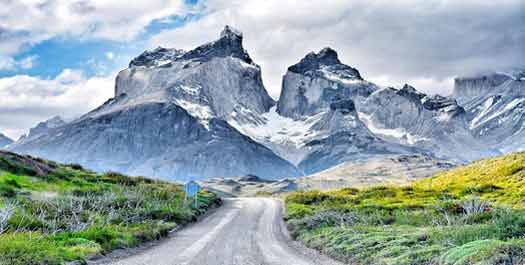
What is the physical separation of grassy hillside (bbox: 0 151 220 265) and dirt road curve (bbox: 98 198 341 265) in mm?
1661

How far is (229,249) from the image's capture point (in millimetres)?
29281

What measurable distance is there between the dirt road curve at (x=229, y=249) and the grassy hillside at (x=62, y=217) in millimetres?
1661

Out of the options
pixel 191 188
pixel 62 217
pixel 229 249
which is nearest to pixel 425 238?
pixel 229 249

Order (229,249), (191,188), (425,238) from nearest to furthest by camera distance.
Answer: (425,238) → (229,249) → (191,188)

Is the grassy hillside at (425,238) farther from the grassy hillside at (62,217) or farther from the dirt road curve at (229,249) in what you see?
the grassy hillside at (62,217)

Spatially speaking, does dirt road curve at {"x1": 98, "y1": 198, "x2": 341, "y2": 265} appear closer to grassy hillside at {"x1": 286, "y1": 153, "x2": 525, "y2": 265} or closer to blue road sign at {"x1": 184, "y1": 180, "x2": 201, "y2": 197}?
grassy hillside at {"x1": 286, "y1": 153, "x2": 525, "y2": 265}

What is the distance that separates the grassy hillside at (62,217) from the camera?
2202cm

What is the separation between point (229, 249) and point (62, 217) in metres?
10.5

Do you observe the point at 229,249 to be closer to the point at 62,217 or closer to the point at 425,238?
the point at 425,238

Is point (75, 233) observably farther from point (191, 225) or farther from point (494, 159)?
point (494, 159)

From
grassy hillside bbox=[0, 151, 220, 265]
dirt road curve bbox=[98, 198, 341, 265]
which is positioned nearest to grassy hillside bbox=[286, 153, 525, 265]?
dirt road curve bbox=[98, 198, 341, 265]

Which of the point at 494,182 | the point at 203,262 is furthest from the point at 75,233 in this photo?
the point at 494,182

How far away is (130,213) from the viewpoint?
132 feet

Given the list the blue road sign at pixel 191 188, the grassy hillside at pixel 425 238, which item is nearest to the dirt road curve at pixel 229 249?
the grassy hillside at pixel 425 238
